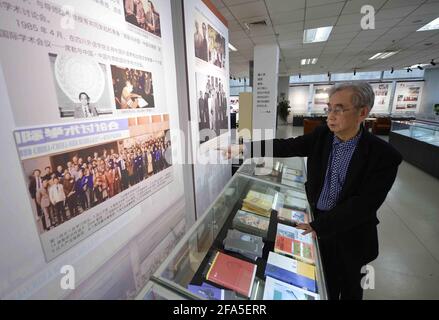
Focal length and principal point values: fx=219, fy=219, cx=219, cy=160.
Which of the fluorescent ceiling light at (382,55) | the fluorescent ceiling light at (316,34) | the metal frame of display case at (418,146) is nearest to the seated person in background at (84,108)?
the fluorescent ceiling light at (316,34)

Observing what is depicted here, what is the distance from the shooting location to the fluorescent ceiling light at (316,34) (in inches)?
213

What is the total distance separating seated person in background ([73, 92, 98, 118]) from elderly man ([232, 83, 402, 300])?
1.33 m

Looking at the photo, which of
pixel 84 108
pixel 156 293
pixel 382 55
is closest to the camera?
pixel 156 293

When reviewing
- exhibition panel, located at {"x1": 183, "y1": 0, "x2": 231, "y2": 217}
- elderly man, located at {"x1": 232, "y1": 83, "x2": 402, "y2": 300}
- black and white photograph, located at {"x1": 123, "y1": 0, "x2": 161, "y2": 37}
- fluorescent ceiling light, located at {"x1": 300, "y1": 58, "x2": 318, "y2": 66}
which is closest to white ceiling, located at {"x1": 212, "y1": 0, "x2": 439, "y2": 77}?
fluorescent ceiling light, located at {"x1": 300, "y1": 58, "x2": 318, "y2": 66}

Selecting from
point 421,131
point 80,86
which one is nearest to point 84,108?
point 80,86

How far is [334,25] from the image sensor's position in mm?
4953

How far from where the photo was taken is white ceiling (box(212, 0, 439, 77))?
3.95 m

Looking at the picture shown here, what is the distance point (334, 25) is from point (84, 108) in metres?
5.80

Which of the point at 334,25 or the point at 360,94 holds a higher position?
the point at 334,25

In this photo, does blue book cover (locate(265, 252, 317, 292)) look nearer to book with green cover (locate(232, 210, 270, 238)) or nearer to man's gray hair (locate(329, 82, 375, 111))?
book with green cover (locate(232, 210, 270, 238))

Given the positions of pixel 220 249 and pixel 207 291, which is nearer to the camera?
pixel 207 291

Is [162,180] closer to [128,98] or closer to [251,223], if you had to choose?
[128,98]
